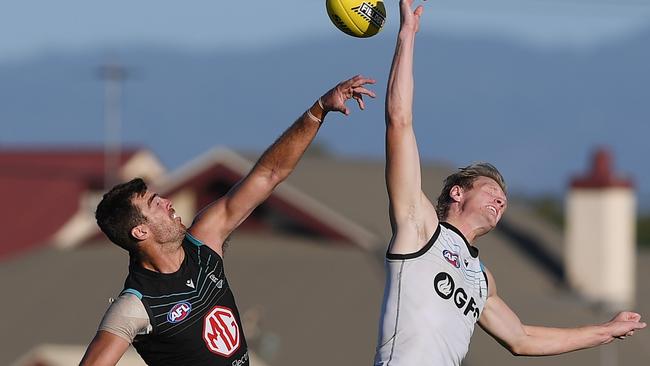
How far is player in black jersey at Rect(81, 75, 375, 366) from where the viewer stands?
8.48m

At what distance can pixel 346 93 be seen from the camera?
28.9ft

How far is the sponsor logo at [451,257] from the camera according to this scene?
8367 millimetres

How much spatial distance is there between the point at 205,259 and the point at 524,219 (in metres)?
38.1

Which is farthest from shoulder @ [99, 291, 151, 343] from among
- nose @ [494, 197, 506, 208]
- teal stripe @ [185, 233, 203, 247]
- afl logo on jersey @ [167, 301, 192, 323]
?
nose @ [494, 197, 506, 208]

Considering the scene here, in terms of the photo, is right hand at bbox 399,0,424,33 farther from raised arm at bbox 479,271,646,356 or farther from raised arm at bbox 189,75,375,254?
raised arm at bbox 479,271,646,356

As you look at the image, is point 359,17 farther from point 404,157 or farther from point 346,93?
point 404,157

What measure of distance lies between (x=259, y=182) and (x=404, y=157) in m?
1.26

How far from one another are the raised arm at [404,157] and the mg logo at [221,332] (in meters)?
1.05

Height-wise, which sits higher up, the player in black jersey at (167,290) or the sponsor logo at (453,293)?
the sponsor logo at (453,293)

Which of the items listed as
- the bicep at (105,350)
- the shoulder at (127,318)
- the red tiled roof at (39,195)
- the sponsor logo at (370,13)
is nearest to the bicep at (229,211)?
the shoulder at (127,318)

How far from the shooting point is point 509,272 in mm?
37500

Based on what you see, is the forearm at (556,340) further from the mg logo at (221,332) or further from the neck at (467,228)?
the mg logo at (221,332)

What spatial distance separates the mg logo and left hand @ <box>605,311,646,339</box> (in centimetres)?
223

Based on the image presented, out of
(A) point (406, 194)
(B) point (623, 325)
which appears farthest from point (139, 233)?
(B) point (623, 325)
